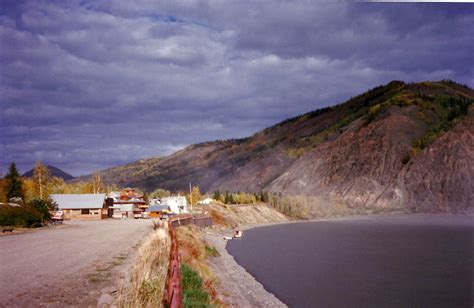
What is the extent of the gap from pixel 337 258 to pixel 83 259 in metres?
28.3

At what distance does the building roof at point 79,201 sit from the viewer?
75375 millimetres

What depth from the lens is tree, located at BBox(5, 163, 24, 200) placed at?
65125 millimetres

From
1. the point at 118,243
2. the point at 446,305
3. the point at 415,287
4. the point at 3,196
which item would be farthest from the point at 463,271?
the point at 3,196

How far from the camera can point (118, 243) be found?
27125mm

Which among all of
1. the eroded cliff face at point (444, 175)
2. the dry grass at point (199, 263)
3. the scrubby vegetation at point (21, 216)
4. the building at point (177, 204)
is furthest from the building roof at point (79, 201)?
the eroded cliff face at point (444, 175)

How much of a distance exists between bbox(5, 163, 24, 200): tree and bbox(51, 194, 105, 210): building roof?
8.59 m

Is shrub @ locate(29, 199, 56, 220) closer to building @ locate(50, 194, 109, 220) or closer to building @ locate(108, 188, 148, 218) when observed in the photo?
building @ locate(50, 194, 109, 220)

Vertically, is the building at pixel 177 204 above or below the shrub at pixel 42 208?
below

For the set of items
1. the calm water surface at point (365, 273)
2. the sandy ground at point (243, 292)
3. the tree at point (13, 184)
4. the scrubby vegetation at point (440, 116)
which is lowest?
the calm water surface at point (365, 273)

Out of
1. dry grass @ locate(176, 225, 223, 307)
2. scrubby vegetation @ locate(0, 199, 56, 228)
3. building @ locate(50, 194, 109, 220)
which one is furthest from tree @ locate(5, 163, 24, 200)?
dry grass @ locate(176, 225, 223, 307)

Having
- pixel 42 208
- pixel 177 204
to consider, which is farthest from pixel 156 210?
pixel 42 208

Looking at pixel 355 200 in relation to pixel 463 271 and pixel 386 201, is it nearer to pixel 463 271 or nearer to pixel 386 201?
pixel 386 201

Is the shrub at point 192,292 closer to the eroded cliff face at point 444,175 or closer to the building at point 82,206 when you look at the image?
the building at point 82,206

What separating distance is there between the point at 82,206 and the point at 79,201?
1.54 meters
